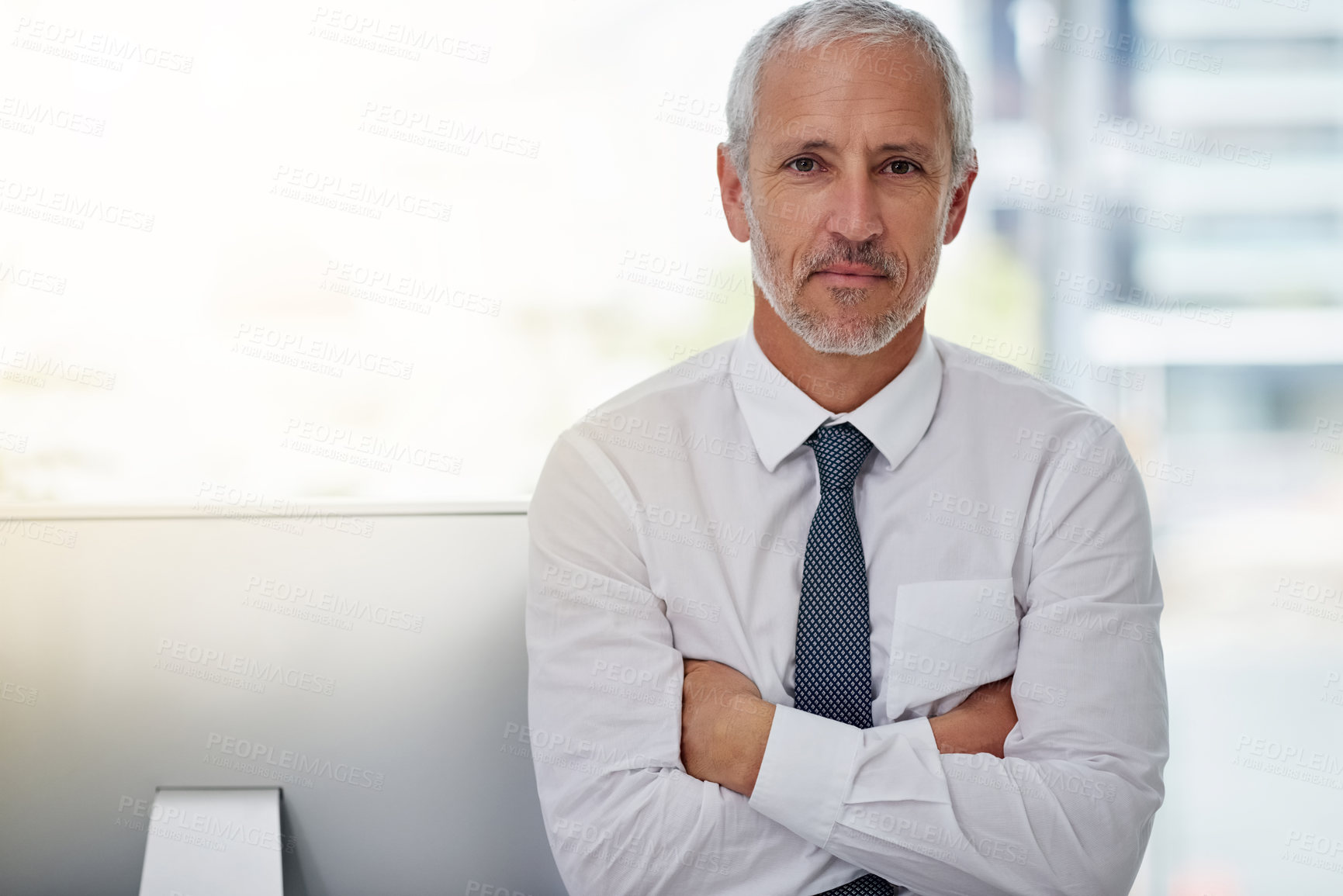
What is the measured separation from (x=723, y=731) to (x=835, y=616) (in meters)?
0.20

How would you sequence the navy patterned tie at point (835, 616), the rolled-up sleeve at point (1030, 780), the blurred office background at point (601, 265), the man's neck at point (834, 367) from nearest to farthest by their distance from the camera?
the rolled-up sleeve at point (1030, 780) < the navy patterned tie at point (835, 616) < the man's neck at point (834, 367) < the blurred office background at point (601, 265)

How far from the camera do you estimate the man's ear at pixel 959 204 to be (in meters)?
1.43

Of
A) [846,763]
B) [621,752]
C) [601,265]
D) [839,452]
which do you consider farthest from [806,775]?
[601,265]

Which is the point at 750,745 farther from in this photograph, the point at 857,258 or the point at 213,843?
the point at 213,843

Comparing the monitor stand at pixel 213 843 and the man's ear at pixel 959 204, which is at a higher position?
the man's ear at pixel 959 204

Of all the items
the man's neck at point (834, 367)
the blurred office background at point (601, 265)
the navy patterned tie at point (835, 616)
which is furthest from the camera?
the blurred office background at point (601, 265)

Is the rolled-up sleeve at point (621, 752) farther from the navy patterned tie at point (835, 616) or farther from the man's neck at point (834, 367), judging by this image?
the man's neck at point (834, 367)

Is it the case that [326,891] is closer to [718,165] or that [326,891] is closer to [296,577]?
[296,577]

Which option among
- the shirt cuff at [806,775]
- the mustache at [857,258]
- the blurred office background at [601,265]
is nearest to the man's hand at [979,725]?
the shirt cuff at [806,775]

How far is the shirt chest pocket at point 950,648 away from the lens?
1.26 meters

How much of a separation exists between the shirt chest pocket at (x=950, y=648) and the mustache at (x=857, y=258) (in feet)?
1.26

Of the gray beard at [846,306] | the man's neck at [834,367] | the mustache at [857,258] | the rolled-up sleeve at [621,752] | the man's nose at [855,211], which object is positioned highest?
the man's nose at [855,211]

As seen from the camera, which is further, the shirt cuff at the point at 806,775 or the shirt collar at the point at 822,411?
the shirt collar at the point at 822,411

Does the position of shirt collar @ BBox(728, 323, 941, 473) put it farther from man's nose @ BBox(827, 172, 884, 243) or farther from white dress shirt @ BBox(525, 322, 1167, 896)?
man's nose @ BBox(827, 172, 884, 243)
